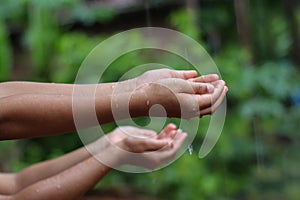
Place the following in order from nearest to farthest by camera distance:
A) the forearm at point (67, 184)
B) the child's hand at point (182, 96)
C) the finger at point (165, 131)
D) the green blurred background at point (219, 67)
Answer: the child's hand at point (182, 96)
the forearm at point (67, 184)
the finger at point (165, 131)
the green blurred background at point (219, 67)

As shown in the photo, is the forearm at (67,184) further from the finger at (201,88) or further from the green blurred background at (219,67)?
the green blurred background at (219,67)

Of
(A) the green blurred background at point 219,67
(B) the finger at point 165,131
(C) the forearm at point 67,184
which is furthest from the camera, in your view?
(A) the green blurred background at point 219,67

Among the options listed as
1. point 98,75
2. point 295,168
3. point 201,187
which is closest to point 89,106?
point 98,75

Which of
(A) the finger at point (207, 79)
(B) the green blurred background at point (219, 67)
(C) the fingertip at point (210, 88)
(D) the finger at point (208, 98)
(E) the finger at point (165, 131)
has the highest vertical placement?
(A) the finger at point (207, 79)

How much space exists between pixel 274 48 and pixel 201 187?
2.25m

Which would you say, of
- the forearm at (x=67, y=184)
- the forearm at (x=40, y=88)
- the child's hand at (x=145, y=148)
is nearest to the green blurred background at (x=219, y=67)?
the child's hand at (x=145, y=148)

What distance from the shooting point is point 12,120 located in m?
1.10

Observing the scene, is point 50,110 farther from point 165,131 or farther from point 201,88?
point 165,131

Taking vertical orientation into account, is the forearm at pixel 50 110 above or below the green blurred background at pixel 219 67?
above

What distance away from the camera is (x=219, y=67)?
3.18 m

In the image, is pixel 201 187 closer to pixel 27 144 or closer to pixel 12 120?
pixel 27 144

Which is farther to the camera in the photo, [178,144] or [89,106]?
[178,144]

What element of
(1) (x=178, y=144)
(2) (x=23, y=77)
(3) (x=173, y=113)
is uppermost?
(3) (x=173, y=113)

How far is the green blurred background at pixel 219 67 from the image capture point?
285 cm
